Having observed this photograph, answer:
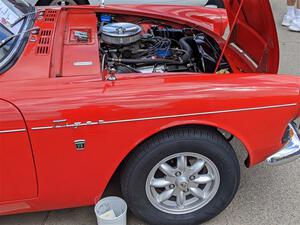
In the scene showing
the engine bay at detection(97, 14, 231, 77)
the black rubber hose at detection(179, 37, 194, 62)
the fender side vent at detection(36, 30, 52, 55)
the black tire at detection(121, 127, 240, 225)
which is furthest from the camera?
the black rubber hose at detection(179, 37, 194, 62)

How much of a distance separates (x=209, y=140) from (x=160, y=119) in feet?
1.08

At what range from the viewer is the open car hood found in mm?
2617

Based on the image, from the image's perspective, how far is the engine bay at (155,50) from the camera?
8.93 ft

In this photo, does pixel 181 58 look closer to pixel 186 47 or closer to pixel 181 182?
pixel 186 47

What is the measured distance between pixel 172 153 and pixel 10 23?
4.41 ft

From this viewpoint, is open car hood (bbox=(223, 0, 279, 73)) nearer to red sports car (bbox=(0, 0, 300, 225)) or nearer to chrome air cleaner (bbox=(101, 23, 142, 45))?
red sports car (bbox=(0, 0, 300, 225))

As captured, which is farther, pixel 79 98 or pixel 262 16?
pixel 262 16

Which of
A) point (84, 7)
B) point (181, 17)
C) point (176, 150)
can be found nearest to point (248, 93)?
point (176, 150)

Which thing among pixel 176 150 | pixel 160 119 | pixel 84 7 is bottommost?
pixel 176 150

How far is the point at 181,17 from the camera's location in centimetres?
338

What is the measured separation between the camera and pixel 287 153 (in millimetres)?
2516

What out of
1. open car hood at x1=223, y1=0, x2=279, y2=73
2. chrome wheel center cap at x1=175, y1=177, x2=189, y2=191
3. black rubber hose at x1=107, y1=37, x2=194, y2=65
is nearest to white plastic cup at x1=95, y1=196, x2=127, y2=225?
chrome wheel center cap at x1=175, y1=177, x2=189, y2=191

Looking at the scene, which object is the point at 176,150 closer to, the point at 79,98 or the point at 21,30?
the point at 79,98

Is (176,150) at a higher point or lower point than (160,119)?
lower
